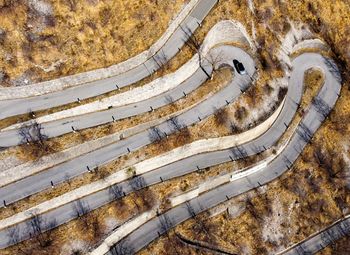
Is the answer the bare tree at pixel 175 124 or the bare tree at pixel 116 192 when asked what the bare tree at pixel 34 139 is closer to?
the bare tree at pixel 116 192

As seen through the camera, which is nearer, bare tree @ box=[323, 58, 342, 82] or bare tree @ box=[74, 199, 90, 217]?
bare tree @ box=[74, 199, 90, 217]

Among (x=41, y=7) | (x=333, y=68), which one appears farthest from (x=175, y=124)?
(x=333, y=68)

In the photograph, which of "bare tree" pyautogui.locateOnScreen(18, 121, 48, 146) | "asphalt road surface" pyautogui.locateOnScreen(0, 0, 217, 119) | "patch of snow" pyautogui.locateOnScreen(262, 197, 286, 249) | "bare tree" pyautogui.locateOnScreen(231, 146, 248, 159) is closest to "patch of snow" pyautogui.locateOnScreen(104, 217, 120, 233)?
"bare tree" pyautogui.locateOnScreen(18, 121, 48, 146)

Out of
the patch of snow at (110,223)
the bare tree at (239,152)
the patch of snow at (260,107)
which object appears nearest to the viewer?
the patch of snow at (110,223)

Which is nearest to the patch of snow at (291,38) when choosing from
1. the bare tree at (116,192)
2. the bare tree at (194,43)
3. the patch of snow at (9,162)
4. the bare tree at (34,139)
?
the bare tree at (194,43)

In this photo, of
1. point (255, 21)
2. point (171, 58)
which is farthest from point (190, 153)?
point (255, 21)

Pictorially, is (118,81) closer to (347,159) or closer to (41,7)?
(41,7)

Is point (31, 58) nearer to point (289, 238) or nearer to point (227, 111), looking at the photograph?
point (227, 111)

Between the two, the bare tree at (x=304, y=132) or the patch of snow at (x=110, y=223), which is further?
the bare tree at (x=304, y=132)

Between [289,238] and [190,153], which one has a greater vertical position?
[190,153]

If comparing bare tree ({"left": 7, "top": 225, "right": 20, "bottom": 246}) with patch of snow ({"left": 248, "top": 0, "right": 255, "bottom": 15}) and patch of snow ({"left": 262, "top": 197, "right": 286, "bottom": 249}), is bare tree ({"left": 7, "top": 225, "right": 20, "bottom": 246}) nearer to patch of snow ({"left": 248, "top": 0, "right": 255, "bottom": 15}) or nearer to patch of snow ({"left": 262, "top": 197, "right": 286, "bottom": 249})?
patch of snow ({"left": 262, "top": 197, "right": 286, "bottom": 249})

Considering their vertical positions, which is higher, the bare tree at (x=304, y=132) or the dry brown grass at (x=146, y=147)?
the dry brown grass at (x=146, y=147)
